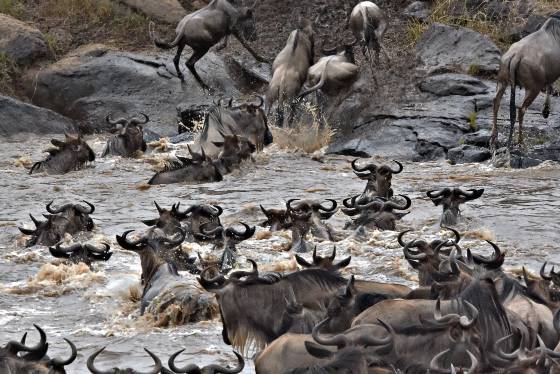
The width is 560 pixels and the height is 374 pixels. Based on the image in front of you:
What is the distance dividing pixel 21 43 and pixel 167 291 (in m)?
14.5

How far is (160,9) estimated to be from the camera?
23.4 m

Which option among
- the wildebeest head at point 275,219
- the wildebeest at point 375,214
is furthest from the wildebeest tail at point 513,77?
the wildebeest head at point 275,219

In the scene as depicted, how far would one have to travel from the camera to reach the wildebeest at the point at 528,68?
15852 mm

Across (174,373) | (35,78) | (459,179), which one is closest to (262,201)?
(459,179)

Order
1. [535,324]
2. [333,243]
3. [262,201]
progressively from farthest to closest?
[262,201] < [333,243] < [535,324]

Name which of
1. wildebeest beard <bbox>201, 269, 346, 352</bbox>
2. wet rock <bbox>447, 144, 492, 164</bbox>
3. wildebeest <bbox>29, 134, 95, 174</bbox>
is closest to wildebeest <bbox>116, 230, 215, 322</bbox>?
wildebeest beard <bbox>201, 269, 346, 352</bbox>

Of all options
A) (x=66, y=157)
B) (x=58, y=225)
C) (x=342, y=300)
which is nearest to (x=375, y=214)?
(x=58, y=225)

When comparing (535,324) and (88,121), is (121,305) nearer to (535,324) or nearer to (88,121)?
(535,324)

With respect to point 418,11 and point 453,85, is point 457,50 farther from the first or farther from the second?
point 418,11

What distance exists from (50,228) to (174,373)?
5.68 meters

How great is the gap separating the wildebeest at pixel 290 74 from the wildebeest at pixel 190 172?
3173 millimetres

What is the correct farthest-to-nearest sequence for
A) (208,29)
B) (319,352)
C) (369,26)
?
(208,29) < (369,26) < (319,352)

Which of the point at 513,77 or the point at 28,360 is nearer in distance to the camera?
the point at 28,360

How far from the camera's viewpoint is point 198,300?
8.01 m
